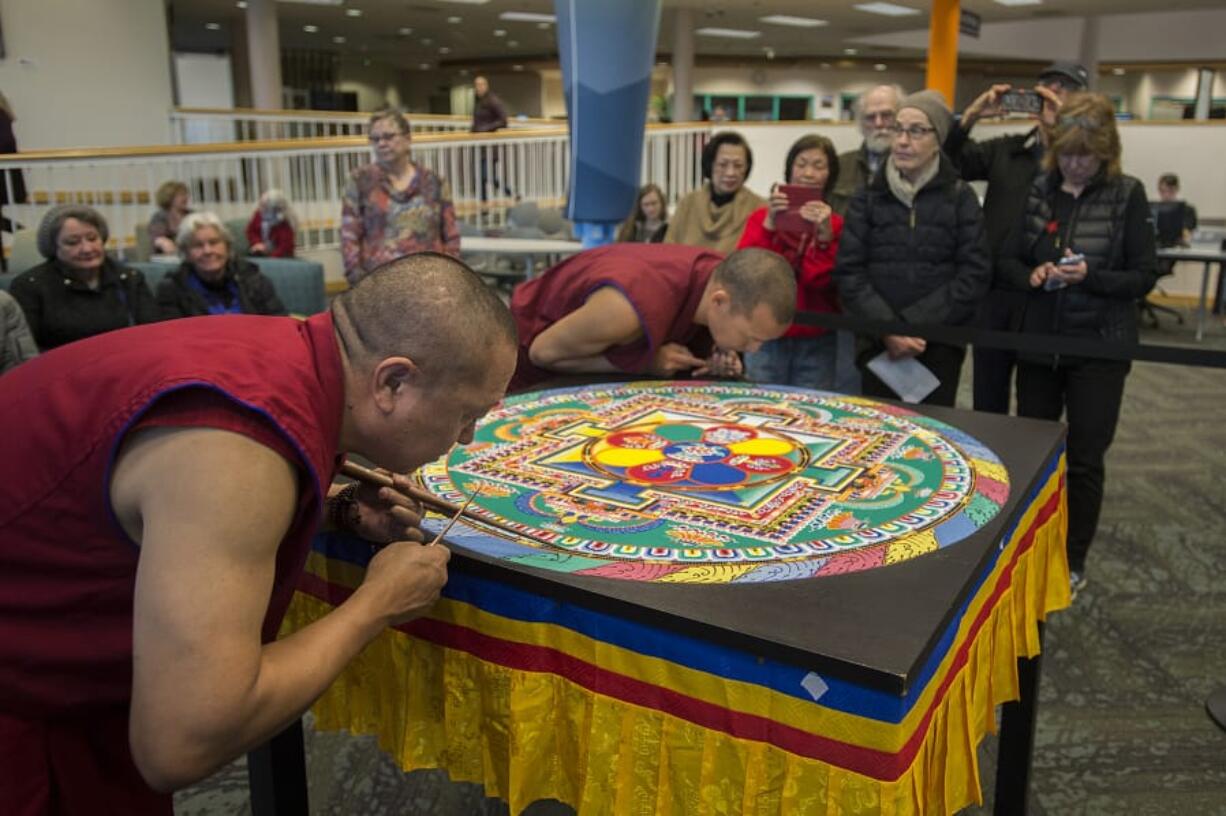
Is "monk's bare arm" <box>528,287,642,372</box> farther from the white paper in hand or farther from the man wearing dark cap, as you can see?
the man wearing dark cap

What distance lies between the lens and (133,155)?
6449mm

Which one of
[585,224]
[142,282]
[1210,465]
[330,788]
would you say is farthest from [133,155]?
[1210,465]

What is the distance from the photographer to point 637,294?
206cm

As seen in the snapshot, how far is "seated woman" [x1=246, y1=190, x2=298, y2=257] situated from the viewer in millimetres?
6113

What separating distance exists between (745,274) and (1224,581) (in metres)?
1.86

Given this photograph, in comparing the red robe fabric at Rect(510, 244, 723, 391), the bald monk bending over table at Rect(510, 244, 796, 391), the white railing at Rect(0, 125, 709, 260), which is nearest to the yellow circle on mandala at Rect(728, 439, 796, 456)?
the bald monk bending over table at Rect(510, 244, 796, 391)

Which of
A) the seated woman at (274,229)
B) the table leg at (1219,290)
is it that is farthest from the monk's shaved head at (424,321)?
the table leg at (1219,290)

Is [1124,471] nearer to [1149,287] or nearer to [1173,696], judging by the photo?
[1149,287]

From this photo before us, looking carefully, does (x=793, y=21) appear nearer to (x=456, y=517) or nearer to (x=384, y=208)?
(x=384, y=208)

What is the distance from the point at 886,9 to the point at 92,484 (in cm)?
1539

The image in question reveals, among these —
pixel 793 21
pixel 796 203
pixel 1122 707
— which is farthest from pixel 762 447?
pixel 793 21

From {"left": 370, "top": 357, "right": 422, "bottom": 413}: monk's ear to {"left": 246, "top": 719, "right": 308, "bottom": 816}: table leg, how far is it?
0.65 metres

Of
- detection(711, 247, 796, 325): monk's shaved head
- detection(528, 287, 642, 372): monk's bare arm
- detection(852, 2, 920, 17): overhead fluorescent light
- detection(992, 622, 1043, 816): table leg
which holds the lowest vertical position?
detection(992, 622, 1043, 816): table leg

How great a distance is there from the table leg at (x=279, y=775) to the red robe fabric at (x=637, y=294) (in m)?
0.89
